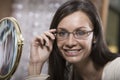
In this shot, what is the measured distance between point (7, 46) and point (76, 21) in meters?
0.35

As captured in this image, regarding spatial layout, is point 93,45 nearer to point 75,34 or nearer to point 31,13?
point 75,34

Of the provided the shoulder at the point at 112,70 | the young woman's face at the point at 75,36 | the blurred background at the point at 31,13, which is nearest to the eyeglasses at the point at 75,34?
the young woman's face at the point at 75,36

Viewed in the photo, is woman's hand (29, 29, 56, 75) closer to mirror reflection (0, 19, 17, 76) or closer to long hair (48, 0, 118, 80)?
long hair (48, 0, 118, 80)

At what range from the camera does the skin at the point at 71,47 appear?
1.38 m

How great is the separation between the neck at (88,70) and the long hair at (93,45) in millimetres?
30

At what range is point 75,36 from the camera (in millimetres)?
1354

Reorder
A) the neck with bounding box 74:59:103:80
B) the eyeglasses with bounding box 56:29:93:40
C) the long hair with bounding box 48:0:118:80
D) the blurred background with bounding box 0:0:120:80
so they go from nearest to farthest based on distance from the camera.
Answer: the eyeglasses with bounding box 56:29:93:40 → the long hair with bounding box 48:0:118:80 → the neck with bounding box 74:59:103:80 → the blurred background with bounding box 0:0:120:80

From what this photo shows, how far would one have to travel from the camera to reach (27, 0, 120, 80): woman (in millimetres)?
1384

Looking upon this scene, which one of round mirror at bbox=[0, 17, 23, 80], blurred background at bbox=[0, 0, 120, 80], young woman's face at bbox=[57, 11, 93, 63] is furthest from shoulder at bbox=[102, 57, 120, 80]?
blurred background at bbox=[0, 0, 120, 80]

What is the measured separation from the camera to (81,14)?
145cm

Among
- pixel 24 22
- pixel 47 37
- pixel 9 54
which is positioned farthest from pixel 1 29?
pixel 24 22

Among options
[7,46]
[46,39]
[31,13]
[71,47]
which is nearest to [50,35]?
[46,39]

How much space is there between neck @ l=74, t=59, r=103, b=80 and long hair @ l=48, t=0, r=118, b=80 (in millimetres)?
30

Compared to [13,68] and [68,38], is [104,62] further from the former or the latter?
[13,68]
